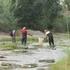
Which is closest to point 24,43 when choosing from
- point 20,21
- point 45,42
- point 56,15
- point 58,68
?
point 45,42

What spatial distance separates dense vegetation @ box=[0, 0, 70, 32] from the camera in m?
62.1

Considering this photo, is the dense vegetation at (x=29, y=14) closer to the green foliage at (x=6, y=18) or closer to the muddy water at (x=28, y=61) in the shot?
the green foliage at (x=6, y=18)

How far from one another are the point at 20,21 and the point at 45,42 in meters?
22.0

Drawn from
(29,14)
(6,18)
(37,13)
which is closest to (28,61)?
Answer: (6,18)

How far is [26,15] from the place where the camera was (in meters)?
62.9

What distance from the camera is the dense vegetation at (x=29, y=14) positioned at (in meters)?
62.1

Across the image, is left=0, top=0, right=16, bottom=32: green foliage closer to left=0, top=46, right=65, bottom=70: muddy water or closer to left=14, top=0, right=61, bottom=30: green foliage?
left=14, top=0, right=61, bottom=30: green foliage

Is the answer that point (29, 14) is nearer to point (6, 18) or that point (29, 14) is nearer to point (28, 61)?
point (6, 18)

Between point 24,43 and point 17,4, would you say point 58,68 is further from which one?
point 17,4

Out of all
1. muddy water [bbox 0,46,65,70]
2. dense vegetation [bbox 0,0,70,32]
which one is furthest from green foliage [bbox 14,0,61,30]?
muddy water [bbox 0,46,65,70]

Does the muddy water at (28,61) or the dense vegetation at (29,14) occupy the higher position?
the dense vegetation at (29,14)

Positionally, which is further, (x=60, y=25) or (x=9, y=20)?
(x=60, y=25)

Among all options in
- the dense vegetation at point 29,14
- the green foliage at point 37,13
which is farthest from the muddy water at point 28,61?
the green foliage at point 37,13

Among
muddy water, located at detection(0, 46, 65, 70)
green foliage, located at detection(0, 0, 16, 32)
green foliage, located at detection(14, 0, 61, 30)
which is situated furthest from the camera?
green foliage, located at detection(14, 0, 61, 30)
